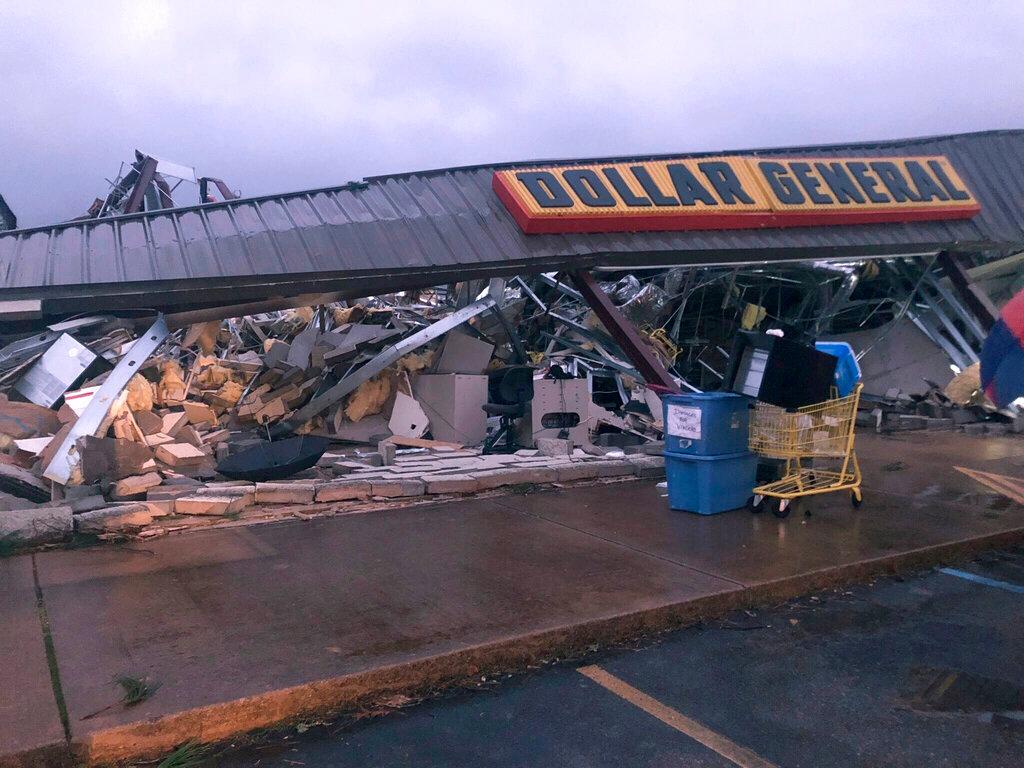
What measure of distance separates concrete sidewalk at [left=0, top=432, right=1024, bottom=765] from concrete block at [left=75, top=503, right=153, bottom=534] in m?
0.27

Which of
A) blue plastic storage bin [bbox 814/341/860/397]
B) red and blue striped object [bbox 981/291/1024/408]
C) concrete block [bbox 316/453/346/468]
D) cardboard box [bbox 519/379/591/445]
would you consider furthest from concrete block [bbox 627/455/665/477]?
red and blue striped object [bbox 981/291/1024/408]

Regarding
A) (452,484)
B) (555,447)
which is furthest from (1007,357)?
(555,447)

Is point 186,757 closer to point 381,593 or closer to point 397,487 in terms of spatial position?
point 381,593

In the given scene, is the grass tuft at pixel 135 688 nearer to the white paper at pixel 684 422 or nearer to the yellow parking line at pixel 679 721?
the yellow parking line at pixel 679 721

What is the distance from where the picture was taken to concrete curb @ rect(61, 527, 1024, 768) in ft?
12.0

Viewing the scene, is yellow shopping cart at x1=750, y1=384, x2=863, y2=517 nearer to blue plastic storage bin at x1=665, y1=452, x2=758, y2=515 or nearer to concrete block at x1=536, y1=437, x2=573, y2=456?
blue plastic storage bin at x1=665, y1=452, x2=758, y2=515

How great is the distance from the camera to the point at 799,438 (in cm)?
783

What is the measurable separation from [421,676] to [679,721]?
1.38 m

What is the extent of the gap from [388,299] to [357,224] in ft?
24.2

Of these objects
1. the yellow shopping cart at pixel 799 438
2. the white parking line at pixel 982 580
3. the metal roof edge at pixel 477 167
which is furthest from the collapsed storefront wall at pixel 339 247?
the white parking line at pixel 982 580

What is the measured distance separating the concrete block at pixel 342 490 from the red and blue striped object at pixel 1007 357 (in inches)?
221

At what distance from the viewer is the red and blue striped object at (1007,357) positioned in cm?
588

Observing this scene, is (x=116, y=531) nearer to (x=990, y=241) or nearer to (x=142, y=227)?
(x=142, y=227)

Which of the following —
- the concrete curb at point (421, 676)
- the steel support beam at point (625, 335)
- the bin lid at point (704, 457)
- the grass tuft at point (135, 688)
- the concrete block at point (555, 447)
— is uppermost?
the steel support beam at point (625, 335)
